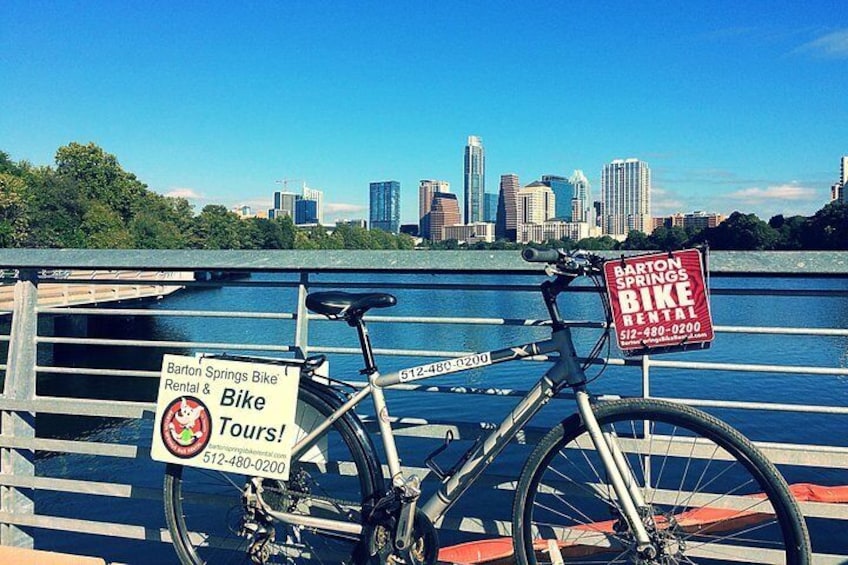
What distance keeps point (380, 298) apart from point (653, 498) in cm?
114

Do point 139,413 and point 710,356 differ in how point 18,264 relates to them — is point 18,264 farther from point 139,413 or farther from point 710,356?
point 710,356

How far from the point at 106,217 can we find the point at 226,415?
61.6 m

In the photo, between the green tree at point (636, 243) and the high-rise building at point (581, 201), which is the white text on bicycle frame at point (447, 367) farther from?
the high-rise building at point (581, 201)

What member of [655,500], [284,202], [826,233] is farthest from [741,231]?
[284,202]

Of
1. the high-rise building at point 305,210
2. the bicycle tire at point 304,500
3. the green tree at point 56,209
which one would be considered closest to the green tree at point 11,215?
the green tree at point 56,209

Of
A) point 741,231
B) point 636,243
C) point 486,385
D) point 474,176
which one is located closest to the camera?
point 636,243

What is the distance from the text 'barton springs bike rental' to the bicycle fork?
104cm

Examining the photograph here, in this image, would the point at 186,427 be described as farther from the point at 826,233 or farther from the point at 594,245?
A: the point at 826,233

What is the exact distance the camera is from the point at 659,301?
2160 mm

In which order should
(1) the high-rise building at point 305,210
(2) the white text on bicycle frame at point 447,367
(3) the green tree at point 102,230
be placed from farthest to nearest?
1. (1) the high-rise building at point 305,210
2. (3) the green tree at point 102,230
3. (2) the white text on bicycle frame at point 447,367

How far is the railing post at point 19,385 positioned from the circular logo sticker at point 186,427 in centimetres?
73

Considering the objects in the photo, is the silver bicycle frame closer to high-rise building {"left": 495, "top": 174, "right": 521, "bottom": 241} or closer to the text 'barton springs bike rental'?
the text 'barton springs bike rental'

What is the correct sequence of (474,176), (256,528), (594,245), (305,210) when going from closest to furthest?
1. (256,528)
2. (594,245)
3. (474,176)
4. (305,210)

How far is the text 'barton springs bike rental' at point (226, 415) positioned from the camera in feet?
8.22
